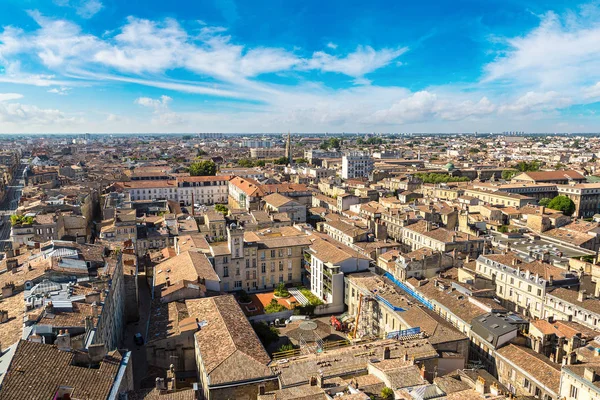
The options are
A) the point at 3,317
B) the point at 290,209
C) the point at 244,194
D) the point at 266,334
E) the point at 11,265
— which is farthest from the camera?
the point at 244,194

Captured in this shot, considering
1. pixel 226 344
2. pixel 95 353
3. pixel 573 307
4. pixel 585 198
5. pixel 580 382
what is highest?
pixel 95 353

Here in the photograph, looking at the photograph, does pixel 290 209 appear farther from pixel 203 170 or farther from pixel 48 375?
pixel 203 170

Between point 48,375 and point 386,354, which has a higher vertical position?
point 48,375

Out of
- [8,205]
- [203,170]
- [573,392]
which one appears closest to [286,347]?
[573,392]

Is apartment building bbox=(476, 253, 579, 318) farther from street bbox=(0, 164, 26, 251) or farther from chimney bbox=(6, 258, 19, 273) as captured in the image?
street bbox=(0, 164, 26, 251)

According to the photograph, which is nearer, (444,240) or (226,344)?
(226,344)

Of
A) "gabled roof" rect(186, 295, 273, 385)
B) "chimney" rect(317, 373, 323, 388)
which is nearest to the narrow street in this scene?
"gabled roof" rect(186, 295, 273, 385)
